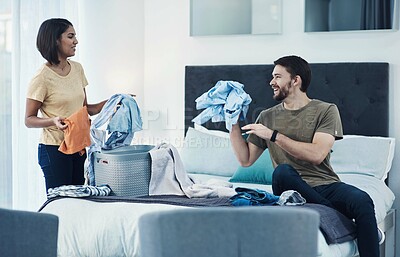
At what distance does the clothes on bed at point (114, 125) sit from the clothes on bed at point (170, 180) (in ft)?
0.71

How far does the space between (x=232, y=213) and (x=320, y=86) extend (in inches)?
119

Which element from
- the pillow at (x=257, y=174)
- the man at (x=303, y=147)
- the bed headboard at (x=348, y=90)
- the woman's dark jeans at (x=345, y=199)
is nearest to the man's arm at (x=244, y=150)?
the man at (x=303, y=147)

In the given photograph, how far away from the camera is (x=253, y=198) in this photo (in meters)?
3.34

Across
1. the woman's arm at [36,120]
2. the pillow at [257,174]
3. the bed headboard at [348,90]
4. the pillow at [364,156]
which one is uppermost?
the bed headboard at [348,90]

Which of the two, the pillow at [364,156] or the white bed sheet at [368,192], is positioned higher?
the pillow at [364,156]

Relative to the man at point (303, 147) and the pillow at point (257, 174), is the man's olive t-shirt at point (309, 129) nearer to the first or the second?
the man at point (303, 147)

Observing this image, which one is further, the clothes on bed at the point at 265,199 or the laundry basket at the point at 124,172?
the laundry basket at the point at 124,172

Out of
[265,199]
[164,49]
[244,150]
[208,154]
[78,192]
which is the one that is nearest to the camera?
[265,199]

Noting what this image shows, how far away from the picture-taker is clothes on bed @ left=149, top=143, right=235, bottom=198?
3.62m

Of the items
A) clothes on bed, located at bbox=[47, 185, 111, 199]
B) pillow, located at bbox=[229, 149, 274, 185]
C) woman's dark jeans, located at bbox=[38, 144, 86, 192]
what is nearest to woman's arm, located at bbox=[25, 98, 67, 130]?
woman's dark jeans, located at bbox=[38, 144, 86, 192]

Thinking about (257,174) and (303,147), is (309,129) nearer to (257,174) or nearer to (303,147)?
(303,147)

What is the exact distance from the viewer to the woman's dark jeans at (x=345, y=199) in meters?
3.27

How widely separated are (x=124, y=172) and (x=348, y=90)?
1.90 m

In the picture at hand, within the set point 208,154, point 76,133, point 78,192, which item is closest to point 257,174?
point 208,154
